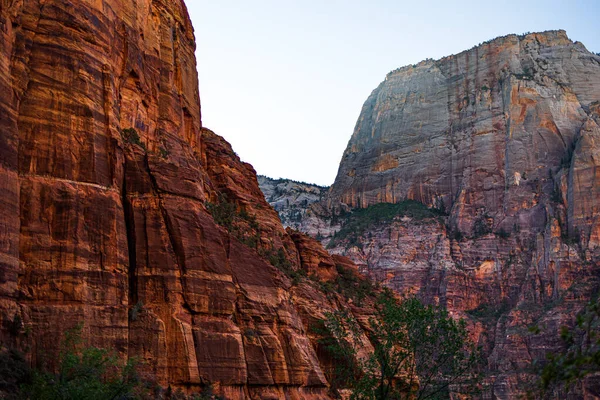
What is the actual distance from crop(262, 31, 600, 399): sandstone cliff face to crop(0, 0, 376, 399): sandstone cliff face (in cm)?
7643

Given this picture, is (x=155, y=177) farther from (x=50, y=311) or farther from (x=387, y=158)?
(x=387, y=158)

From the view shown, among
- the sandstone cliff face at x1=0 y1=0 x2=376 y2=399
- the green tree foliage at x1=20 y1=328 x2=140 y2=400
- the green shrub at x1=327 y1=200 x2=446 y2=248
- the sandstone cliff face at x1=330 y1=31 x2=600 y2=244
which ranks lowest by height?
the green tree foliage at x1=20 y1=328 x2=140 y2=400

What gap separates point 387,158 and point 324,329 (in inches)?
4163

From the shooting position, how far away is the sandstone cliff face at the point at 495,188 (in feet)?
422

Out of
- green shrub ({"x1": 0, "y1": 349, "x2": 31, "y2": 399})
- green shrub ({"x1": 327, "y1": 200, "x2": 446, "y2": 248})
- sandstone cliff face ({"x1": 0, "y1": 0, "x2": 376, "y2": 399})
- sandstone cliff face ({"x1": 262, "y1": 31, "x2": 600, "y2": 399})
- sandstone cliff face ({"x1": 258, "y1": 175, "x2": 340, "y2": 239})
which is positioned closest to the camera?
green shrub ({"x1": 0, "y1": 349, "x2": 31, "y2": 399})

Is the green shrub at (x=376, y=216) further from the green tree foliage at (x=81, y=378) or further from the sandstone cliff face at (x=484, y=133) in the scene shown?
the green tree foliage at (x=81, y=378)

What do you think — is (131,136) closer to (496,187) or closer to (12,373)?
(12,373)

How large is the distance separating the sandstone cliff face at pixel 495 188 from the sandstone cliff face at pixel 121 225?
76.4 metres

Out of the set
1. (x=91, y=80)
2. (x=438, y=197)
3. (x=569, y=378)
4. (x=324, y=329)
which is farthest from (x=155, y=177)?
(x=438, y=197)

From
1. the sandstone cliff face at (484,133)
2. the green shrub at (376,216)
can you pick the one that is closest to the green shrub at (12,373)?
the sandstone cliff face at (484,133)

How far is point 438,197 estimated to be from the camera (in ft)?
507

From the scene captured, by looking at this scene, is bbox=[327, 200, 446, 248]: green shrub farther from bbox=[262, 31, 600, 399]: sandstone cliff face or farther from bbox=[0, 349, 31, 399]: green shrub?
bbox=[0, 349, 31, 399]: green shrub

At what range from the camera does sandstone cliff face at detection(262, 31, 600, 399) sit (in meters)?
129

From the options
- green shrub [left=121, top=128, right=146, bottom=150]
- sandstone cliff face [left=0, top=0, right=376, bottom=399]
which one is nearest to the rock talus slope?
sandstone cliff face [left=0, top=0, right=376, bottom=399]
